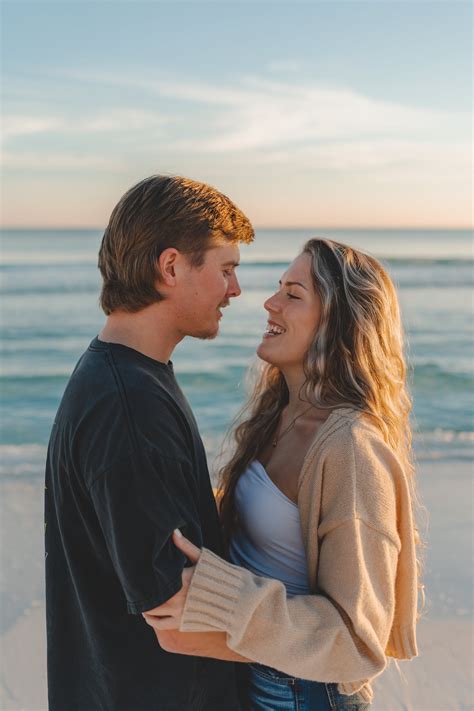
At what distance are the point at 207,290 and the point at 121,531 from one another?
803 mm

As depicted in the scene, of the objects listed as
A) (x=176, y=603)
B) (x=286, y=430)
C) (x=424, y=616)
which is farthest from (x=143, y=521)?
(x=424, y=616)

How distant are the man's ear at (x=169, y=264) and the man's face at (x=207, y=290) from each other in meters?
0.04

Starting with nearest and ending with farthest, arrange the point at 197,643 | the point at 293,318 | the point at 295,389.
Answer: the point at 197,643 < the point at 293,318 < the point at 295,389

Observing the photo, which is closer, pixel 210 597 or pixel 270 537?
pixel 210 597

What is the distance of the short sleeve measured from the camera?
189cm

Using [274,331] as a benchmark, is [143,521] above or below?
below

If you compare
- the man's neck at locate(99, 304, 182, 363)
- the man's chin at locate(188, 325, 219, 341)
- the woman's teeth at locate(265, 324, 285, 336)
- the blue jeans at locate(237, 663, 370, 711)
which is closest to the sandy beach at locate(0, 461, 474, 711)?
the blue jeans at locate(237, 663, 370, 711)

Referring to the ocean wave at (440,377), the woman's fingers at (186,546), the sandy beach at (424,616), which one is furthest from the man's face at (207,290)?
the ocean wave at (440,377)

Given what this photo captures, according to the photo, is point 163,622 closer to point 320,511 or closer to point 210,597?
point 210,597

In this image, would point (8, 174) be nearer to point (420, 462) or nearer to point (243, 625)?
point (420, 462)

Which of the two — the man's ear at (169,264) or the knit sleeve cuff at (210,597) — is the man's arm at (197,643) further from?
Result: the man's ear at (169,264)

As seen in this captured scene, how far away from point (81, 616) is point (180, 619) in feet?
1.48

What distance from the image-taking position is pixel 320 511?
7.57 ft

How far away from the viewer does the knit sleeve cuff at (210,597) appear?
6.47 ft
